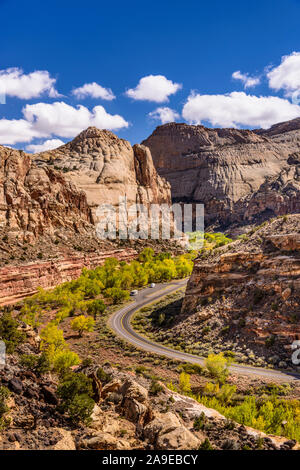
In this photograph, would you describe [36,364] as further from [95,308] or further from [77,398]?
[95,308]

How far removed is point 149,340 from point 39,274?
2901cm

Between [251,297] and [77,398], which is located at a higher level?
[77,398]

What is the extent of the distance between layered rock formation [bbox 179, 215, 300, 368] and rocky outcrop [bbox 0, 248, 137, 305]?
28819 mm

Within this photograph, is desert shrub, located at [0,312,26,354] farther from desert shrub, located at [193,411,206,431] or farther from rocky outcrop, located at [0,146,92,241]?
rocky outcrop, located at [0,146,92,241]

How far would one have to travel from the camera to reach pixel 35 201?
2933 inches

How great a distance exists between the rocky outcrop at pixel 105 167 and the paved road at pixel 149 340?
117 feet

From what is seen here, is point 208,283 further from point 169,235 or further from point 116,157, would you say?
point 116,157

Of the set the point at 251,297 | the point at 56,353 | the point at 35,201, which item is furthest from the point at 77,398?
the point at 35,201

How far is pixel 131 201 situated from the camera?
358 feet

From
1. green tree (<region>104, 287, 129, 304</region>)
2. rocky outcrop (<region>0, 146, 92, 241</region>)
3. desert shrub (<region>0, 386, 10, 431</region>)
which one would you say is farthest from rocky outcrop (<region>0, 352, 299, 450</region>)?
rocky outcrop (<region>0, 146, 92, 241</region>)

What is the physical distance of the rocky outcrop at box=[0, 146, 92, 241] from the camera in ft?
226

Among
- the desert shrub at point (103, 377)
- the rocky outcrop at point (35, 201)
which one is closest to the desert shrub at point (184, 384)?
the desert shrub at point (103, 377)

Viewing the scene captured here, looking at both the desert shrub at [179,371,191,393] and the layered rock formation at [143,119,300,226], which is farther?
the layered rock formation at [143,119,300,226]

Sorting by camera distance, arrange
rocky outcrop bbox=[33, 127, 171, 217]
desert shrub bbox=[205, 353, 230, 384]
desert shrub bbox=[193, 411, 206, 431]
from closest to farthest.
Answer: desert shrub bbox=[193, 411, 206, 431] < desert shrub bbox=[205, 353, 230, 384] < rocky outcrop bbox=[33, 127, 171, 217]
